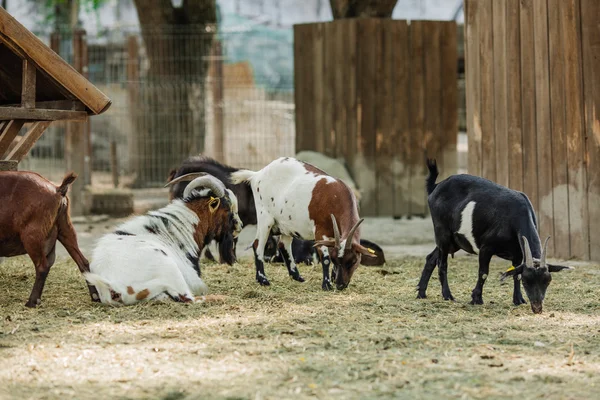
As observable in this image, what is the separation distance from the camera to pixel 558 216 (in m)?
10.1

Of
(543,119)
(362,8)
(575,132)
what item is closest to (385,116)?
(362,8)

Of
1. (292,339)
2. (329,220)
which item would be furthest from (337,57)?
(292,339)

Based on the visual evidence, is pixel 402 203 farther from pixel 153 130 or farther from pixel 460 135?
pixel 460 135

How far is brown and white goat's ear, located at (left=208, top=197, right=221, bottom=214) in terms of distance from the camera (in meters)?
7.85

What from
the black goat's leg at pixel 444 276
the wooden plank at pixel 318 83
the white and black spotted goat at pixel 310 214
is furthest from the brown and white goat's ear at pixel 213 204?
the wooden plank at pixel 318 83

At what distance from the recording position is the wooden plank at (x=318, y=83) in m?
15.2

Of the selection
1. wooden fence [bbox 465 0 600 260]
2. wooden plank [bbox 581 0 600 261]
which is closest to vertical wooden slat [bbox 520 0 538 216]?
wooden fence [bbox 465 0 600 260]

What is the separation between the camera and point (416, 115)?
591 inches

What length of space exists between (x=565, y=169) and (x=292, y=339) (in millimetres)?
5354

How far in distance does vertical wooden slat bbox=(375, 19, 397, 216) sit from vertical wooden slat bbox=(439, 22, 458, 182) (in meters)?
0.85

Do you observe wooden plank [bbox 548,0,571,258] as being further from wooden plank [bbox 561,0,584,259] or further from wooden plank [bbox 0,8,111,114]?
wooden plank [bbox 0,8,111,114]

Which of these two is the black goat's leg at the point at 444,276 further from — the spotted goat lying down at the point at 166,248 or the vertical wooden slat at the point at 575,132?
the vertical wooden slat at the point at 575,132

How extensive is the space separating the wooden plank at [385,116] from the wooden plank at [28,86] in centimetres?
798

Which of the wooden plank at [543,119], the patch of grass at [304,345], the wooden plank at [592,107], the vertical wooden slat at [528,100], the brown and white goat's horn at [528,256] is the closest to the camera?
the patch of grass at [304,345]
